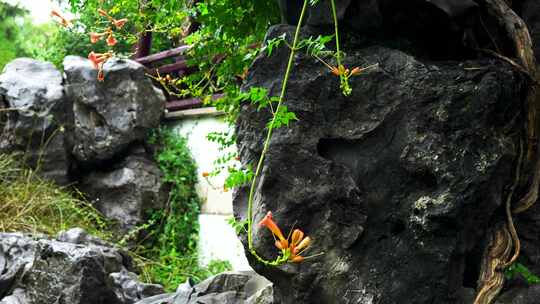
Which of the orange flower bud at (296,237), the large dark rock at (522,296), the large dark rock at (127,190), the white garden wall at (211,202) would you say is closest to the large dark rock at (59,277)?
the orange flower bud at (296,237)

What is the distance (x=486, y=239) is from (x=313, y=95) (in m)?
0.86

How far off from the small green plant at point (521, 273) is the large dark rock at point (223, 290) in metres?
1.17

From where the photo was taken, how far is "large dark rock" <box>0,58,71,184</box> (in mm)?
6453

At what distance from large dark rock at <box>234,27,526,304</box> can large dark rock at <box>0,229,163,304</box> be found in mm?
1418

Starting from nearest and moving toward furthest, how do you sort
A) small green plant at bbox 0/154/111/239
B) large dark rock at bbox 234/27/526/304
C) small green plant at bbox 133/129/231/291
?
large dark rock at bbox 234/27/526/304 < small green plant at bbox 0/154/111/239 < small green plant at bbox 133/129/231/291

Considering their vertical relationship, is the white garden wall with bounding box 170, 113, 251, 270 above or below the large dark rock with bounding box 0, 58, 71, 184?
below

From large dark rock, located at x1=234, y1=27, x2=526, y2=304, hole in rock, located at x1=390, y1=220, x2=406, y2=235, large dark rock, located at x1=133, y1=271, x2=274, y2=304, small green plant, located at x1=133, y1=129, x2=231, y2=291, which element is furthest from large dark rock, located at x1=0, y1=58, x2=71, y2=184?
hole in rock, located at x1=390, y1=220, x2=406, y2=235

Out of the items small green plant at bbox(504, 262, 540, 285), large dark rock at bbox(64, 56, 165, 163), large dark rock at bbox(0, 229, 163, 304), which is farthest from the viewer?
large dark rock at bbox(64, 56, 165, 163)

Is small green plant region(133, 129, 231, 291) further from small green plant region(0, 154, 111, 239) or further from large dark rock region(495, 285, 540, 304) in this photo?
large dark rock region(495, 285, 540, 304)

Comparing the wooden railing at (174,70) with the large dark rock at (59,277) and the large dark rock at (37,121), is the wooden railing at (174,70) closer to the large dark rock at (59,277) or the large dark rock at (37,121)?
the large dark rock at (37,121)

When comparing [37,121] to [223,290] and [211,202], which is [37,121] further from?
[223,290]

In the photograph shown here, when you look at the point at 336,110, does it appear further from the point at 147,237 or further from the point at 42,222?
the point at 147,237

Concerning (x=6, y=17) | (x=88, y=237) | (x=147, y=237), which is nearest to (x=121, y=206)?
(x=147, y=237)

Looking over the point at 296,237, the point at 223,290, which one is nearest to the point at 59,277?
the point at 223,290
